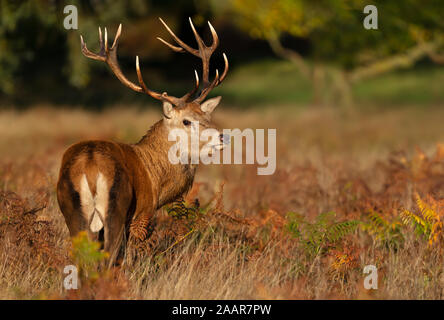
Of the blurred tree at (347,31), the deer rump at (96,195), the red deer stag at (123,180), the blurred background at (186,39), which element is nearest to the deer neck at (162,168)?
the red deer stag at (123,180)

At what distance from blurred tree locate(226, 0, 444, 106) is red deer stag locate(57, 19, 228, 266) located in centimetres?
1164

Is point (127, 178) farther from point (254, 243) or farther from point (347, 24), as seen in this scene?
point (347, 24)

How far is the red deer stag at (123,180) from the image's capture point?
169 inches

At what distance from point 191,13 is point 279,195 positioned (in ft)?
63.3

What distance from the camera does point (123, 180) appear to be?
14.7 feet

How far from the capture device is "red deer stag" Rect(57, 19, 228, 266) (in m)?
4.29

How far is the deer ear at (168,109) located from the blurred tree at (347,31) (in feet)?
38.2

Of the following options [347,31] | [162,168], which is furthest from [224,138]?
[347,31]

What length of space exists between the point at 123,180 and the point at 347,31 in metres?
15.0

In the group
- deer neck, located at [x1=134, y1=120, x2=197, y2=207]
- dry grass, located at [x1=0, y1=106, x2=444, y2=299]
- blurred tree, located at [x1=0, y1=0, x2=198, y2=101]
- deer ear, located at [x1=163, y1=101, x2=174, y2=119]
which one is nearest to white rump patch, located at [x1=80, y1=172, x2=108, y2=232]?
dry grass, located at [x1=0, y1=106, x2=444, y2=299]

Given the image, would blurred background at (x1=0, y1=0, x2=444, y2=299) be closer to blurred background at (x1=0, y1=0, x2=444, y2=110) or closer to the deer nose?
blurred background at (x1=0, y1=0, x2=444, y2=110)

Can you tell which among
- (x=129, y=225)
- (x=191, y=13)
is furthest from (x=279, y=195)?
(x=191, y=13)

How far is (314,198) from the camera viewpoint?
7.44m
